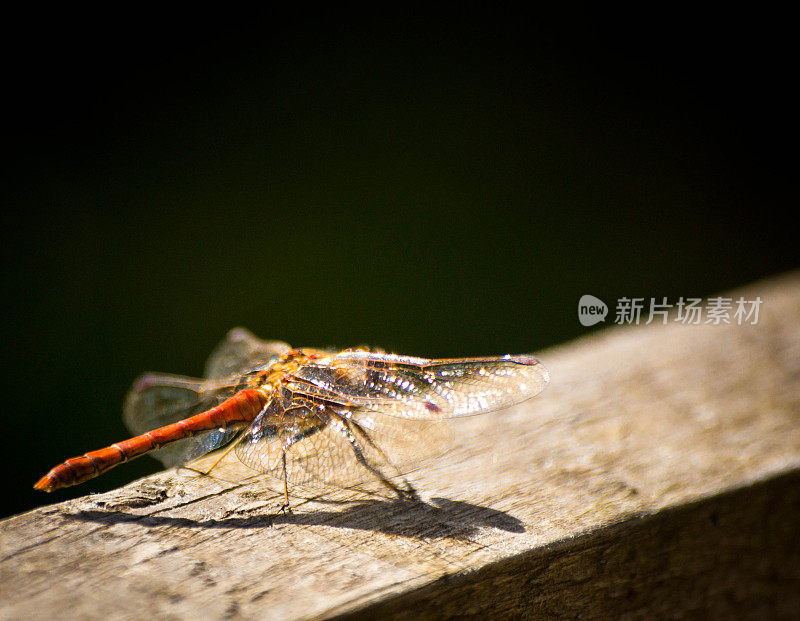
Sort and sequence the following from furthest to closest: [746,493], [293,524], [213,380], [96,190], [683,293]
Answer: [683,293], [96,190], [213,380], [746,493], [293,524]

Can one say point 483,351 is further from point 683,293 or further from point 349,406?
point 349,406

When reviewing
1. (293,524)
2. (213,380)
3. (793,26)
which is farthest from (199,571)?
(793,26)

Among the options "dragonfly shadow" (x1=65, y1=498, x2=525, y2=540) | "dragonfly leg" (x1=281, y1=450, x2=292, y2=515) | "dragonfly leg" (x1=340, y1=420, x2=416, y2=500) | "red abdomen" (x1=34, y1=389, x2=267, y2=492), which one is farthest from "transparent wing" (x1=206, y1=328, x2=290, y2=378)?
"dragonfly shadow" (x1=65, y1=498, x2=525, y2=540)

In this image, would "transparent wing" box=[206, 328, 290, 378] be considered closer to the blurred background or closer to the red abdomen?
the red abdomen

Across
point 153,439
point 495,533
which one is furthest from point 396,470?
point 153,439

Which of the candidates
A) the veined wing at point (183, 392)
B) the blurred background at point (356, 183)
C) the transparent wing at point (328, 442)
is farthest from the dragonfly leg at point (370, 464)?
the blurred background at point (356, 183)

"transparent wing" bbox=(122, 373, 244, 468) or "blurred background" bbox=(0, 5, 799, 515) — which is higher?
"blurred background" bbox=(0, 5, 799, 515)

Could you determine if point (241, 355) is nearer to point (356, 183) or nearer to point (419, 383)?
point (419, 383)
